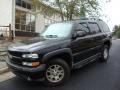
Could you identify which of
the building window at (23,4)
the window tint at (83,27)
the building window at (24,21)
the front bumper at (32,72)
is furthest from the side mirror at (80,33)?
the building window at (23,4)

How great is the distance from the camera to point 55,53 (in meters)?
5.21

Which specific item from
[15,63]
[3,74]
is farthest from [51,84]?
[3,74]

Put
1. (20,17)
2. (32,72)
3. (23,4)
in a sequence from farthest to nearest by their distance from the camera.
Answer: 1. (23,4)
2. (20,17)
3. (32,72)

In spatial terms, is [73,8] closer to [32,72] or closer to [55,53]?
[55,53]

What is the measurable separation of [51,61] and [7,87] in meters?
1.43

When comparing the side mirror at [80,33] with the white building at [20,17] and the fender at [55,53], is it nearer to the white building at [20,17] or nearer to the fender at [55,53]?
the fender at [55,53]

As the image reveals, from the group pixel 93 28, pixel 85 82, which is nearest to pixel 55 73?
pixel 85 82

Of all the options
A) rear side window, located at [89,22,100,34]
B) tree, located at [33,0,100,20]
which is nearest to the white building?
tree, located at [33,0,100,20]

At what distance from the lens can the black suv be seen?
494 centimetres

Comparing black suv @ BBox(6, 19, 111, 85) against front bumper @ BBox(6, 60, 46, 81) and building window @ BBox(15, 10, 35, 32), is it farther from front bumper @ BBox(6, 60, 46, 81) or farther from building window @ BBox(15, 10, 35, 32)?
building window @ BBox(15, 10, 35, 32)

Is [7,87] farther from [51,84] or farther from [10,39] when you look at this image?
[10,39]

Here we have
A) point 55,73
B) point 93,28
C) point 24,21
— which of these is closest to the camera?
point 55,73

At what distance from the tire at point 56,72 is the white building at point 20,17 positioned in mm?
12226

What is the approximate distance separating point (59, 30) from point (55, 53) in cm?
142
